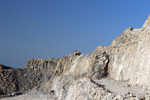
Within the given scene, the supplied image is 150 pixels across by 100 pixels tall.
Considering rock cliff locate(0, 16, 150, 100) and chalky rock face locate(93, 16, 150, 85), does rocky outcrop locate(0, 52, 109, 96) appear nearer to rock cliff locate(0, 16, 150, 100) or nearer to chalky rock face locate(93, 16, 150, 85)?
rock cliff locate(0, 16, 150, 100)

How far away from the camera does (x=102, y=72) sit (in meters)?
31.7

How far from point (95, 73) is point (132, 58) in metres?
10.3

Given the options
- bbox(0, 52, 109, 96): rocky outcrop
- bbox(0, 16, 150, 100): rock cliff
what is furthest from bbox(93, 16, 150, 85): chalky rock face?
bbox(0, 52, 109, 96): rocky outcrop

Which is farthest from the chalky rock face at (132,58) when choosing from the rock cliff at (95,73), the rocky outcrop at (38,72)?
the rocky outcrop at (38,72)

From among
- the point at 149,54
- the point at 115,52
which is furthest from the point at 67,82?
the point at 149,54

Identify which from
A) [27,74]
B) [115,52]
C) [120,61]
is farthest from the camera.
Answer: [27,74]

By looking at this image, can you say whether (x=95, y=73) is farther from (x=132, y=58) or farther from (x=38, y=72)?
(x=38, y=72)

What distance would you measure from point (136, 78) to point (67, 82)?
1347cm

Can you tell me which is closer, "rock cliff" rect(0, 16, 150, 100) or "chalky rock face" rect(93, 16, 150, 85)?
"rock cliff" rect(0, 16, 150, 100)

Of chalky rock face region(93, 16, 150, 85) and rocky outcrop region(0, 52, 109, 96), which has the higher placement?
rocky outcrop region(0, 52, 109, 96)

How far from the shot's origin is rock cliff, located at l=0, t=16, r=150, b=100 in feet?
55.1

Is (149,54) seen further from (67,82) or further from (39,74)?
(39,74)

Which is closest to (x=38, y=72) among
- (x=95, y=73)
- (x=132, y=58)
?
(x=95, y=73)

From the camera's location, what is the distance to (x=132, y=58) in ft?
75.6
